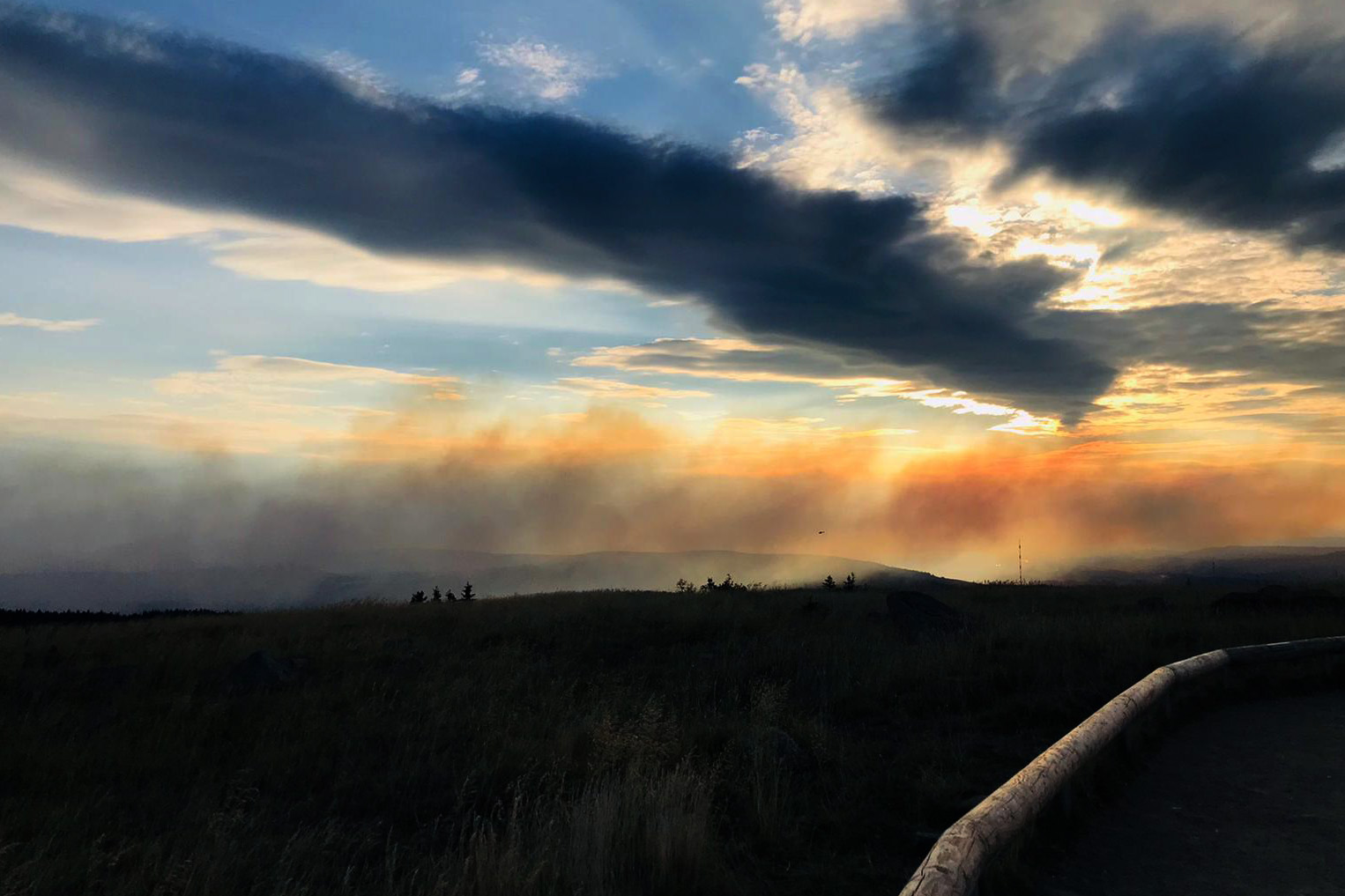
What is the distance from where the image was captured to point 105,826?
6.59 m

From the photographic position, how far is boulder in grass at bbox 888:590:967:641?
1541 cm

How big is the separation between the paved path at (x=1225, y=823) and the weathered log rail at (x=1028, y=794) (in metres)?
0.44

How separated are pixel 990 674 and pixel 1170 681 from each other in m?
2.44

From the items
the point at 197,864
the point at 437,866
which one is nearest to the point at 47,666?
the point at 197,864

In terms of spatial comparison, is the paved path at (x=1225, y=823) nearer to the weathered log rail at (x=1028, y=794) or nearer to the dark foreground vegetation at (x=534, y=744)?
the weathered log rail at (x=1028, y=794)

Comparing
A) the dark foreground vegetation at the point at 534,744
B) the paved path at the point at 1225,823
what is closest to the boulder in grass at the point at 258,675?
the dark foreground vegetation at the point at 534,744

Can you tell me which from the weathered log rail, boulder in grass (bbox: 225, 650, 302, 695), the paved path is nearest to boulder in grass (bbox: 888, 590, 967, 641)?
the weathered log rail

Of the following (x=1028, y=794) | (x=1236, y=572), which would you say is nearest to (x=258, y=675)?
(x=1028, y=794)

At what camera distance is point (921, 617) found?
16375 millimetres

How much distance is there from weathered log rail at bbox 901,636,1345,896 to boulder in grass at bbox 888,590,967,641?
19.4 feet

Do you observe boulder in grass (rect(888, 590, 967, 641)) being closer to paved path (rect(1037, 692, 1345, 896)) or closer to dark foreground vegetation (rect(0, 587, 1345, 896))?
dark foreground vegetation (rect(0, 587, 1345, 896))

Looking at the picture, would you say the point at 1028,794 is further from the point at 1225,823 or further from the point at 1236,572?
the point at 1236,572

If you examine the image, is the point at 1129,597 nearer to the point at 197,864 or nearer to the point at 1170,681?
the point at 1170,681

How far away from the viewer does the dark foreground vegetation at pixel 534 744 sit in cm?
540
